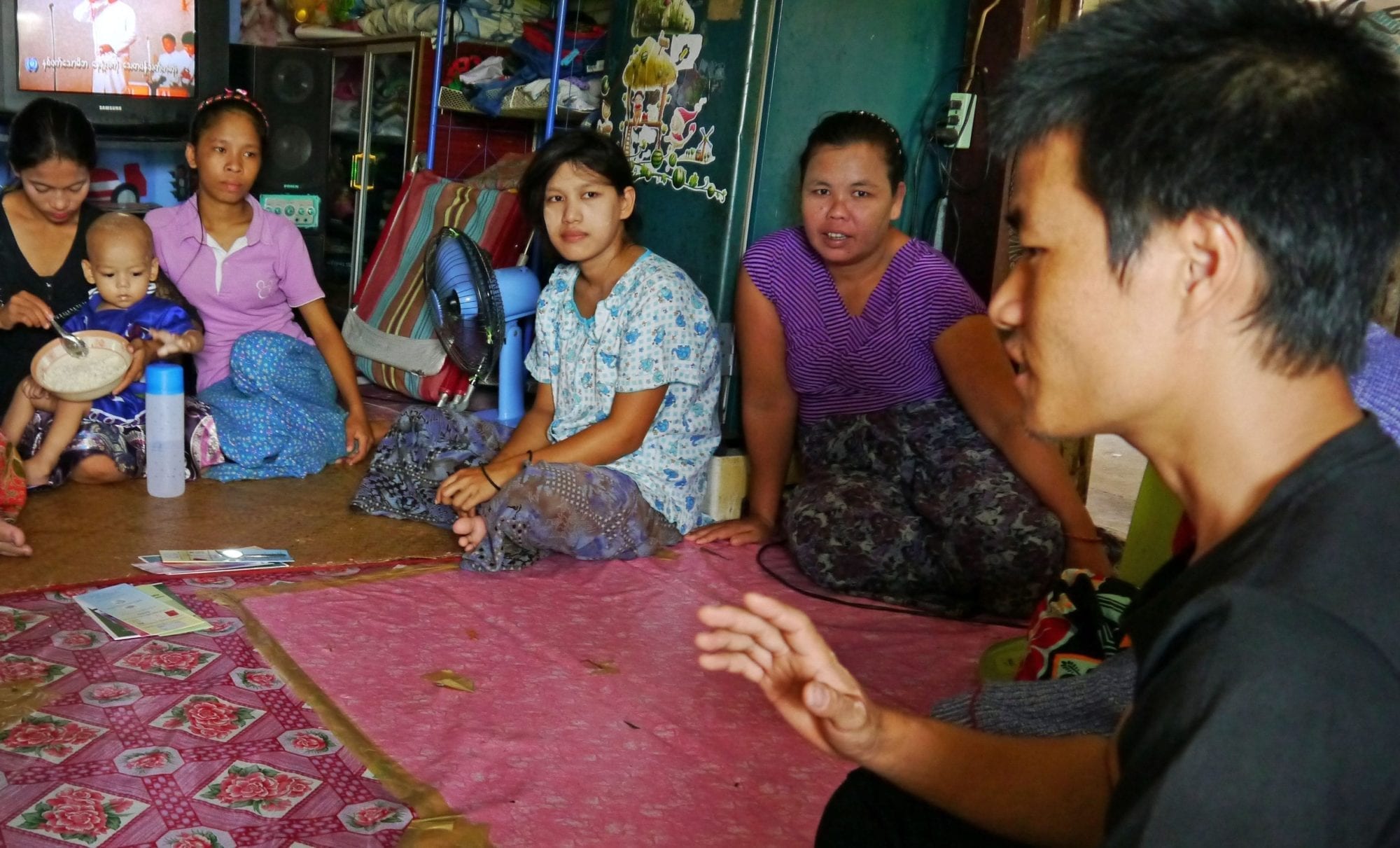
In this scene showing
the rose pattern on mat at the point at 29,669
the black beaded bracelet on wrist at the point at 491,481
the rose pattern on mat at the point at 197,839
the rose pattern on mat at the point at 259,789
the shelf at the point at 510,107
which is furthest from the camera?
the shelf at the point at 510,107

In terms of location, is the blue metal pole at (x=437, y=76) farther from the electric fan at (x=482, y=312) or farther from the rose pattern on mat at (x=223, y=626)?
the rose pattern on mat at (x=223, y=626)

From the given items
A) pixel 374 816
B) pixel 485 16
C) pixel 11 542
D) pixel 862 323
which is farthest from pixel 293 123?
pixel 374 816

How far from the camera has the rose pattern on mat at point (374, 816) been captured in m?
1.73

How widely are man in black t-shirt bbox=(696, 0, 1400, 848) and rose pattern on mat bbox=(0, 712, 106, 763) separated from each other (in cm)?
142

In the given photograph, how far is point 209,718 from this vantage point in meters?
2.01

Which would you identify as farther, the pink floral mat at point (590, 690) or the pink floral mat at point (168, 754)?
the pink floral mat at point (590, 690)

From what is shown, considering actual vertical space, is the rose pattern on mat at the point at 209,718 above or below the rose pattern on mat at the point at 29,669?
above

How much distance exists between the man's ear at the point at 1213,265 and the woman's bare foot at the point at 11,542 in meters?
2.58

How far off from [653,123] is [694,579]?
1.47m

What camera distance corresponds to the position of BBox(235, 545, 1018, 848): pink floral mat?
184 centimetres

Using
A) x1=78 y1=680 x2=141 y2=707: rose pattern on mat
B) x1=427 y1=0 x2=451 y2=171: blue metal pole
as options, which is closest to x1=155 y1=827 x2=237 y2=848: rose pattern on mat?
x1=78 y1=680 x2=141 y2=707: rose pattern on mat

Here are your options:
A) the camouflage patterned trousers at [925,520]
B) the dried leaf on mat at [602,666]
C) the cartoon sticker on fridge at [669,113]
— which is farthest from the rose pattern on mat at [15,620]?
the cartoon sticker on fridge at [669,113]

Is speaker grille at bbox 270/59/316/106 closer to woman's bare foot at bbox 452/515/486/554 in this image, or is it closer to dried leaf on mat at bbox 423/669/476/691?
woman's bare foot at bbox 452/515/486/554

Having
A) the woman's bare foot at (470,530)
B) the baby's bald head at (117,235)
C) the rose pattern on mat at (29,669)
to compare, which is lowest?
the rose pattern on mat at (29,669)
